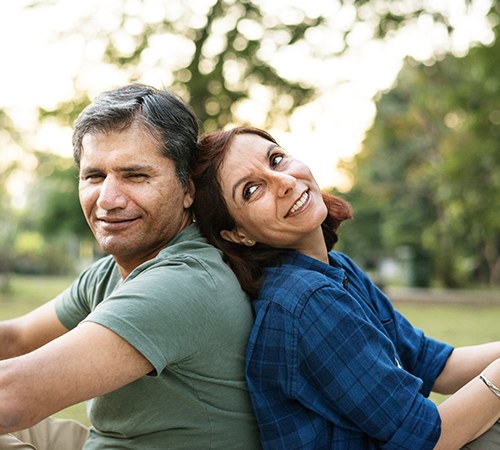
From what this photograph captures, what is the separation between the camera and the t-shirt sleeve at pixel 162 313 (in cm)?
168

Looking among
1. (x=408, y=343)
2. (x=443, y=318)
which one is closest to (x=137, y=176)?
(x=408, y=343)

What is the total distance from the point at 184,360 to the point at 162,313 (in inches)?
7.7

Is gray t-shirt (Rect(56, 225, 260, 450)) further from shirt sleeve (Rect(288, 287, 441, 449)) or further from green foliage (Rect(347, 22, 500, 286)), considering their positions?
green foliage (Rect(347, 22, 500, 286))

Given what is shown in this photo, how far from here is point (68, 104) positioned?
45.1 feet

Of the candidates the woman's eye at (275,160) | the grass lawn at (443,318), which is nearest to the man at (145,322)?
the woman's eye at (275,160)

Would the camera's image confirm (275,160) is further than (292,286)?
Yes

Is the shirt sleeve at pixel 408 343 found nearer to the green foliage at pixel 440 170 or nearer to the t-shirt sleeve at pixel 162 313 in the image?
the t-shirt sleeve at pixel 162 313

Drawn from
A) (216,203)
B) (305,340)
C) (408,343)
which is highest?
(216,203)

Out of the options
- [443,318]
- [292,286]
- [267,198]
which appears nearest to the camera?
[292,286]

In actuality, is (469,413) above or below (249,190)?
below

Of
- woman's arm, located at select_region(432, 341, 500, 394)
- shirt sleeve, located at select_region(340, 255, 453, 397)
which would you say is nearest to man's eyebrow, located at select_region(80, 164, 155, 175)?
shirt sleeve, located at select_region(340, 255, 453, 397)

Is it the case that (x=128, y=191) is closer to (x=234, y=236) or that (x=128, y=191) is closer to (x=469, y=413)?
(x=234, y=236)

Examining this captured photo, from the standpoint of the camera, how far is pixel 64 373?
160cm

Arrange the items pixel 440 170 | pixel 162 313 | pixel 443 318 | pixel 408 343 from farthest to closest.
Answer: pixel 440 170 < pixel 443 318 < pixel 408 343 < pixel 162 313
